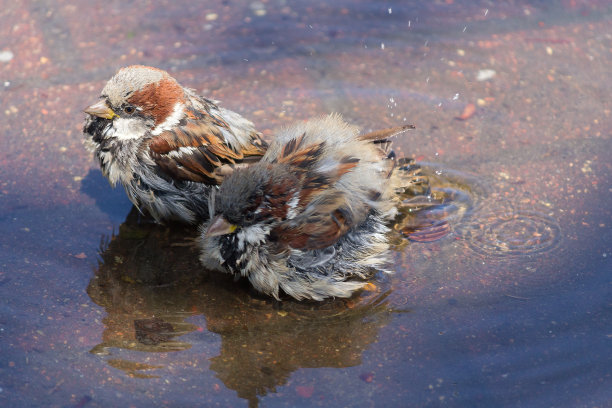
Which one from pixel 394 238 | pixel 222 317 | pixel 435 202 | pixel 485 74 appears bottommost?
pixel 222 317

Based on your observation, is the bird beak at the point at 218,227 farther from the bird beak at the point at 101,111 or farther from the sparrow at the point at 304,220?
the bird beak at the point at 101,111

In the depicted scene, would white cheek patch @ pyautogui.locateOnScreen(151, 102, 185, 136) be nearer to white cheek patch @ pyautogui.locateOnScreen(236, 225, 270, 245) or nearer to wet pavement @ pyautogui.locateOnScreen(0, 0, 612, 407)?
wet pavement @ pyautogui.locateOnScreen(0, 0, 612, 407)

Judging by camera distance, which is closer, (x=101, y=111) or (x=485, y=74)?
(x=101, y=111)

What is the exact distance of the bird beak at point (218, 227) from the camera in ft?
13.2

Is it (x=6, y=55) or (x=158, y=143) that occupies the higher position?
(x=6, y=55)

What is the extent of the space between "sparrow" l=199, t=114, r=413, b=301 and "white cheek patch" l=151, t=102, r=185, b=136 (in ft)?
2.14

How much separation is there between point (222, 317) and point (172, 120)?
132 cm

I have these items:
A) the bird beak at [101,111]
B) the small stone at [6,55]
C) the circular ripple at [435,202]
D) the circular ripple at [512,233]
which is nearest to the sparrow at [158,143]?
the bird beak at [101,111]

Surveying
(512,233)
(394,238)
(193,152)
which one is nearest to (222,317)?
(193,152)

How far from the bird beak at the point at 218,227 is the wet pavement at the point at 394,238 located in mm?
511

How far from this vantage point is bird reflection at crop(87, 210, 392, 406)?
3.85 m

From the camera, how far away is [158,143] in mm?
4637

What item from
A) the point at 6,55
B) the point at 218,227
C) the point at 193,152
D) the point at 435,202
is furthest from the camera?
the point at 6,55

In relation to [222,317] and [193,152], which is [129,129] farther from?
[222,317]
